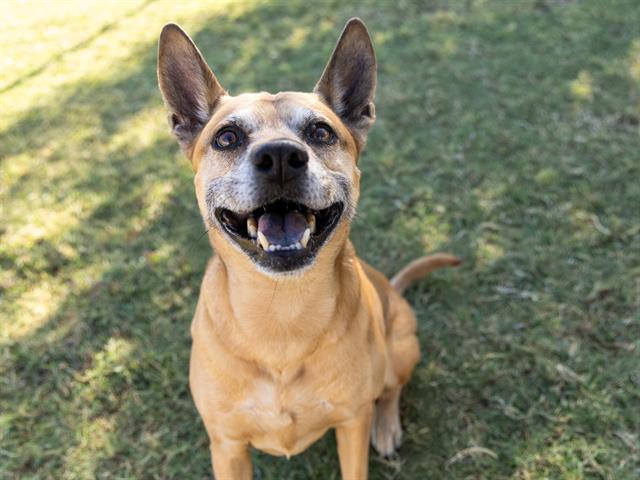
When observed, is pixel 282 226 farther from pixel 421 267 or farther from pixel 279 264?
pixel 421 267

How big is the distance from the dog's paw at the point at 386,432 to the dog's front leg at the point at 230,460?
87cm

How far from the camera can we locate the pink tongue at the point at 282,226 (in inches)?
97.3

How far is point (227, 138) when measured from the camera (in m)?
2.72

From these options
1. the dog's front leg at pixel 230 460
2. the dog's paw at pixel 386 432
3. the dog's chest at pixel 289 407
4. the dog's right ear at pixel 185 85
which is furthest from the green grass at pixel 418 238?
the dog's right ear at pixel 185 85

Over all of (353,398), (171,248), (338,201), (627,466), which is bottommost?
(627,466)

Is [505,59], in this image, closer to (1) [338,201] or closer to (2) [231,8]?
(2) [231,8]

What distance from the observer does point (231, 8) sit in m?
8.41

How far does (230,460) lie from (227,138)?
1.55 m

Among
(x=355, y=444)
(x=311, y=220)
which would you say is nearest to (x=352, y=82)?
(x=311, y=220)

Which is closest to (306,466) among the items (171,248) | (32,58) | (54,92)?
(171,248)

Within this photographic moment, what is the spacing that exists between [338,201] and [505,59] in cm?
481

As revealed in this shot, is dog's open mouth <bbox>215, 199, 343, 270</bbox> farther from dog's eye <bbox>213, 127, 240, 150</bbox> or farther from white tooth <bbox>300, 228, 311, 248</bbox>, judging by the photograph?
dog's eye <bbox>213, 127, 240, 150</bbox>

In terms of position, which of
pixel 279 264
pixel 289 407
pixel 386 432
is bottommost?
pixel 386 432

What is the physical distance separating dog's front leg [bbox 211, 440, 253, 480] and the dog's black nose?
1.36 metres
